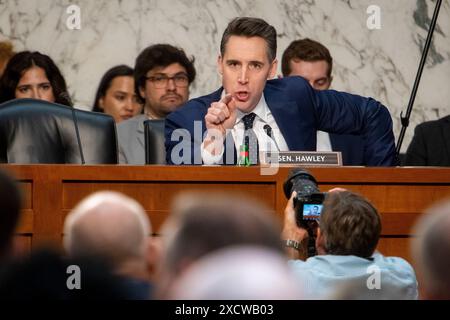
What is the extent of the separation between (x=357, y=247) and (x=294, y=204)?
0.44m

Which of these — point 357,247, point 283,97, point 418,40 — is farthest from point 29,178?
point 418,40

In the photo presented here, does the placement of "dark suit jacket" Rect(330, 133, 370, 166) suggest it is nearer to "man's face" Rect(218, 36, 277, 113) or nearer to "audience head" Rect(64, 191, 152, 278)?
"man's face" Rect(218, 36, 277, 113)

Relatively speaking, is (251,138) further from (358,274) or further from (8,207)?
(8,207)

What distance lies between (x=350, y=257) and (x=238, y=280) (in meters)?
1.66

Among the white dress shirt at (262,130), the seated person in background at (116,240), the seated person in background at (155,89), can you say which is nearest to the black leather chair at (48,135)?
the white dress shirt at (262,130)

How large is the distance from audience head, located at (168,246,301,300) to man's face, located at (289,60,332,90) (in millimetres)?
4663

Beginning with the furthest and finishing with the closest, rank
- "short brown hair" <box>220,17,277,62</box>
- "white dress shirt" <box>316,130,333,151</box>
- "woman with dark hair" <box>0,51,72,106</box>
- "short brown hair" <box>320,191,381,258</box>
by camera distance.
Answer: "woman with dark hair" <box>0,51,72,106</box> → "white dress shirt" <box>316,130,333,151</box> → "short brown hair" <box>220,17,277,62</box> → "short brown hair" <box>320,191,381,258</box>

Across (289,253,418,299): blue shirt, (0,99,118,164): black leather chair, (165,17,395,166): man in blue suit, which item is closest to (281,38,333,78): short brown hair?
(165,17,395,166): man in blue suit

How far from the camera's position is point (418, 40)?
24.2ft

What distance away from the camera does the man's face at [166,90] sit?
6.13 m

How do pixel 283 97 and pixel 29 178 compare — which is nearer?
pixel 29 178

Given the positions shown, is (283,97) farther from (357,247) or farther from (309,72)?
(357,247)

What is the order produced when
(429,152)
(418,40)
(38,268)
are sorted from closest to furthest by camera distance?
(38,268)
(429,152)
(418,40)

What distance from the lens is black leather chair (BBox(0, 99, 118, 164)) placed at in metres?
4.82
